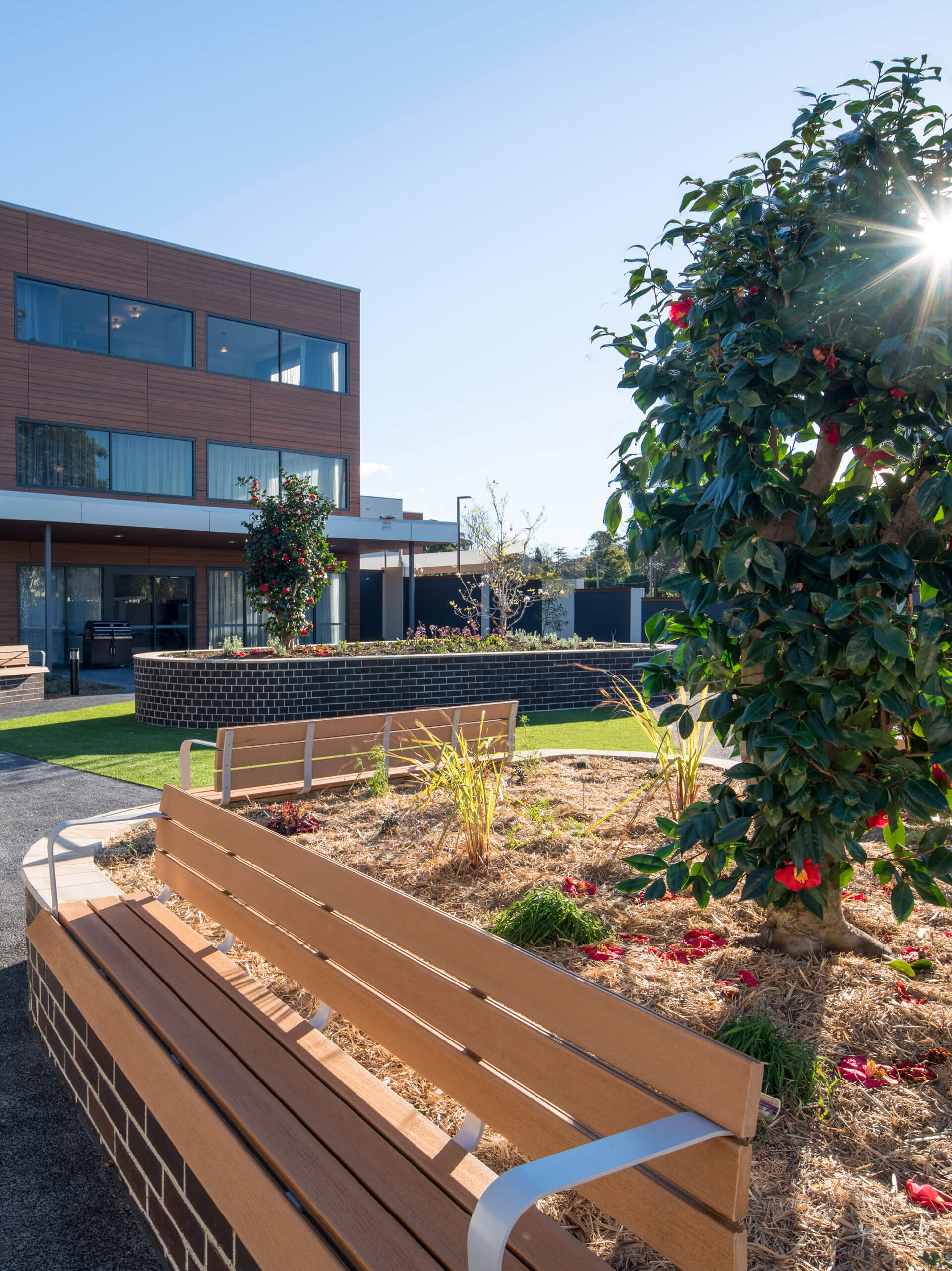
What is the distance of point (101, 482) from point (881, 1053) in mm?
21078

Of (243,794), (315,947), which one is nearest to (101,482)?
(243,794)

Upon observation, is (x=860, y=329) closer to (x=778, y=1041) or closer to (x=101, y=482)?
(x=778, y=1041)

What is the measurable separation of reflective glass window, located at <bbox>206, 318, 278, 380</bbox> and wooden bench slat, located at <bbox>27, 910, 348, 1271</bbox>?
71.0ft

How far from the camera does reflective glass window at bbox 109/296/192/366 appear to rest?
68.9ft

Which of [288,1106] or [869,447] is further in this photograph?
[869,447]

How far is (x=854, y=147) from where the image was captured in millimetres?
2818

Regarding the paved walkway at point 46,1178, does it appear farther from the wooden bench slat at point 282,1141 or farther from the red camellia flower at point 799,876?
the red camellia flower at point 799,876

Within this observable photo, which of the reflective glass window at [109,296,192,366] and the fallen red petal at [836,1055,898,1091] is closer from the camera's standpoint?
the fallen red petal at [836,1055,898,1091]

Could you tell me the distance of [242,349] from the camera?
23062 mm

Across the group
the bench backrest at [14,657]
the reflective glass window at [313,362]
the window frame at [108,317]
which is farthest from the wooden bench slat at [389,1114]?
the reflective glass window at [313,362]

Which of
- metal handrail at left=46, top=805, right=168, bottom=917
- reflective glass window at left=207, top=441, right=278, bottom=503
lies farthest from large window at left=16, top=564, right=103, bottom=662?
metal handrail at left=46, top=805, right=168, bottom=917

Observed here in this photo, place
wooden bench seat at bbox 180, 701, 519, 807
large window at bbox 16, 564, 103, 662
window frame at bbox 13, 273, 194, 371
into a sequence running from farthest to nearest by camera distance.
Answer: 1. large window at bbox 16, 564, 103, 662
2. window frame at bbox 13, 273, 194, 371
3. wooden bench seat at bbox 180, 701, 519, 807

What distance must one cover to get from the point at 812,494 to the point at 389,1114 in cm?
222

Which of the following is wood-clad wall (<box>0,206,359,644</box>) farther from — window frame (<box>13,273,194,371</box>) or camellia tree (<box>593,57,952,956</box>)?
camellia tree (<box>593,57,952,956</box>)
